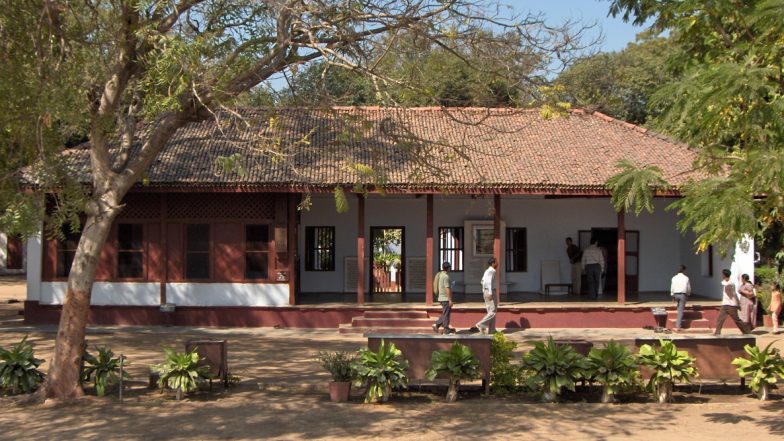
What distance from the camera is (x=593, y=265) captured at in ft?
65.7

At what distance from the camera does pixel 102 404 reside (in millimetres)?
10609

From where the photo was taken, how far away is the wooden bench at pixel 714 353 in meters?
11.3

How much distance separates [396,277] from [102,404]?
14.2m

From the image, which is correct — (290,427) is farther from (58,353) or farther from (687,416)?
(687,416)

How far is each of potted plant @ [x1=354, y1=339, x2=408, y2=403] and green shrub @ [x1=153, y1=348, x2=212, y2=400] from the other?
203 cm

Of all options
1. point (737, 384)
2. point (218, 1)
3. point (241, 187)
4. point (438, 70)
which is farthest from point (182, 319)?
point (737, 384)

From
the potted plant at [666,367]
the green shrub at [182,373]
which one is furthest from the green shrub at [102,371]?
the potted plant at [666,367]

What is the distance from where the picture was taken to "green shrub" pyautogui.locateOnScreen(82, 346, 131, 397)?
35.9 ft

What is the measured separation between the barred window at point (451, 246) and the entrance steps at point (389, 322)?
338 centimetres

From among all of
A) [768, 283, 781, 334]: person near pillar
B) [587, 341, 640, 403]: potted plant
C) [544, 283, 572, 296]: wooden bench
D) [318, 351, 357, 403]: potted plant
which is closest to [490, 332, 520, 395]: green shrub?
[587, 341, 640, 403]: potted plant

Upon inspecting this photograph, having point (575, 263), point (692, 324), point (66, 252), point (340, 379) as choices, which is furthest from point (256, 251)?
point (692, 324)

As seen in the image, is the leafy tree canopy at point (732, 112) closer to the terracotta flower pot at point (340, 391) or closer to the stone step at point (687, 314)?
the terracotta flower pot at point (340, 391)

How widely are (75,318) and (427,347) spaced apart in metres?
4.51

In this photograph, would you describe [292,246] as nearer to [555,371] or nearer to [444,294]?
[444,294]
